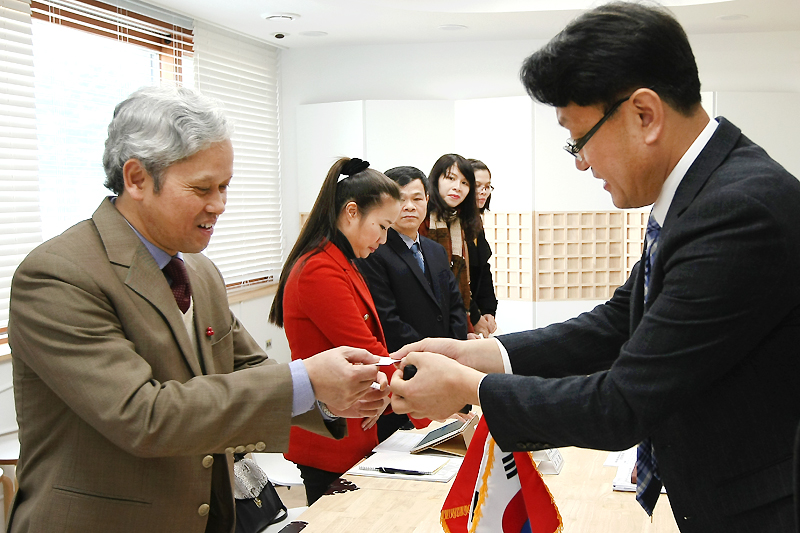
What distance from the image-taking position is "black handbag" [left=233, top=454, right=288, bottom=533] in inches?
83.7

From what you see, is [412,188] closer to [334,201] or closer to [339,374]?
[334,201]

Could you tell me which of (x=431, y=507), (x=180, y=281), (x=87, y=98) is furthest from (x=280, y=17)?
(x=431, y=507)

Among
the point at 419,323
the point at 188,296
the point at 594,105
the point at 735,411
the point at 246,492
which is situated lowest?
the point at 246,492

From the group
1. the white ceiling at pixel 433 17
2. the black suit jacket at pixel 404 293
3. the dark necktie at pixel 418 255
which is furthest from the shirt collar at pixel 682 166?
the white ceiling at pixel 433 17

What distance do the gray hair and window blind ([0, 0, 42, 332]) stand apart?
2.77m

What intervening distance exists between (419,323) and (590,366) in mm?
1747

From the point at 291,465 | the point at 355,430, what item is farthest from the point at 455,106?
the point at 355,430

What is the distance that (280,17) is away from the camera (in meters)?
5.29

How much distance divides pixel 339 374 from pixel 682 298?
73 centimetres

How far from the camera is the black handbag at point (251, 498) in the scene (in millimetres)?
2125


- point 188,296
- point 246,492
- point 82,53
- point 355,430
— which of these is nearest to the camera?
point 188,296

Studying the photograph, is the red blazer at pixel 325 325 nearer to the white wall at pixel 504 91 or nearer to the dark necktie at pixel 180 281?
the dark necktie at pixel 180 281

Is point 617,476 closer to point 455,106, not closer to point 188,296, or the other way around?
point 188,296

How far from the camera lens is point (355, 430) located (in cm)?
240
